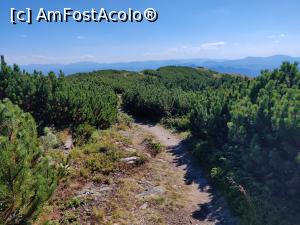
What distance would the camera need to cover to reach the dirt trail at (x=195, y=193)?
10766 mm

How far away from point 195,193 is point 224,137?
3884 mm

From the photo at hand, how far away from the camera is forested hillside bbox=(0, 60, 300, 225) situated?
23.5 ft

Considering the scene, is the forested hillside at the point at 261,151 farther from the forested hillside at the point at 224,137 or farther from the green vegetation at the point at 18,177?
the green vegetation at the point at 18,177

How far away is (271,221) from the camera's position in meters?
9.25

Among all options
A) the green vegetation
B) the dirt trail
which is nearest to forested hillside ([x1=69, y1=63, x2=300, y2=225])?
the dirt trail

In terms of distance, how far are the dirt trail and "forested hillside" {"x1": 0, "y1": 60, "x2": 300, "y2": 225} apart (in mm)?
405

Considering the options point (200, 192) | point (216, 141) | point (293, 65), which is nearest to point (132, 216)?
point (200, 192)

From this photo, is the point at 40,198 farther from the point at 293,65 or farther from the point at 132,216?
the point at 293,65

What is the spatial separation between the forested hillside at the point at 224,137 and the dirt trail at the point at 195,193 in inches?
15.9

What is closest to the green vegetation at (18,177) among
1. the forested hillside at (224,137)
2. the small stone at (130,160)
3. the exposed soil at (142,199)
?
the forested hillside at (224,137)

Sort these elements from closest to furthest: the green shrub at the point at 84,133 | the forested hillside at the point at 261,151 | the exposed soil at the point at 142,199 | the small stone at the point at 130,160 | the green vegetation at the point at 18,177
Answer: the green vegetation at the point at 18,177
the forested hillside at the point at 261,151
the exposed soil at the point at 142,199
the small stone at the point at 130,160
the green shrub at the point at 84,133

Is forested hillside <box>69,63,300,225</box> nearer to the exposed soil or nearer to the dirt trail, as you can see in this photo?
the dirt trail

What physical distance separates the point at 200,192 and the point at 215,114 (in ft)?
14.7

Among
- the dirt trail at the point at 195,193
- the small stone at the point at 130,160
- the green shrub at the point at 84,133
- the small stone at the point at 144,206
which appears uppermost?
the green shrub at the point at 84,133
